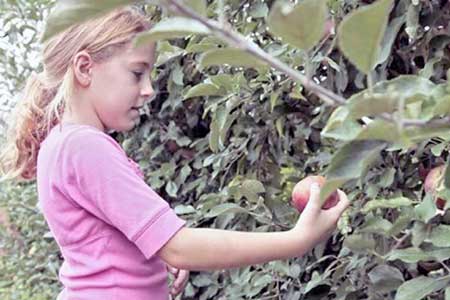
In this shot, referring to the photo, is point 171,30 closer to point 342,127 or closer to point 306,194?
point 342,127

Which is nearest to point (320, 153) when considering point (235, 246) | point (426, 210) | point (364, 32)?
A: point (235, 246)

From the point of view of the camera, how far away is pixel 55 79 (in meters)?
1.63

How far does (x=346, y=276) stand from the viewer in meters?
1.66

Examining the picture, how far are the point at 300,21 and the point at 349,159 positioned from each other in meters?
0.13

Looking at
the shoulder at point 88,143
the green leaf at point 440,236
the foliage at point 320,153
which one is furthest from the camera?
the shoulder at point 88,143

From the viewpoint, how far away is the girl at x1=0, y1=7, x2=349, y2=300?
137cm

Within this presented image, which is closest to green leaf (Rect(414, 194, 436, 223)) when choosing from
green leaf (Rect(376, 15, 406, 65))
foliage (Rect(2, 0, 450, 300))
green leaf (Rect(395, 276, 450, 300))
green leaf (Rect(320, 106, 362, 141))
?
foliage (Rect(2, 0, 450, 300))

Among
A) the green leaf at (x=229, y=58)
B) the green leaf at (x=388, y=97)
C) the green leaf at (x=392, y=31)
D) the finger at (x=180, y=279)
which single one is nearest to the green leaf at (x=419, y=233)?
the green leaf at (x=392, y=31)

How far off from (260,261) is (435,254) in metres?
0.29

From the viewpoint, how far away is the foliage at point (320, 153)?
0.91 meters

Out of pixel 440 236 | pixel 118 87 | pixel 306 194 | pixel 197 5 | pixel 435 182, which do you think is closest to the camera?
pixel 197 5

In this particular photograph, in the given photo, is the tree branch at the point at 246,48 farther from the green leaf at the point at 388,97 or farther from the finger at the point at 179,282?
the finger at the point at 179,282

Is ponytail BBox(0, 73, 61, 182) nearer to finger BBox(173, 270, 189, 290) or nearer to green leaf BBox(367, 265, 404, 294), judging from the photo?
finger BBox(173, 270, 189, 290)

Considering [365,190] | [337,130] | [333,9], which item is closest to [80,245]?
[365,190]
